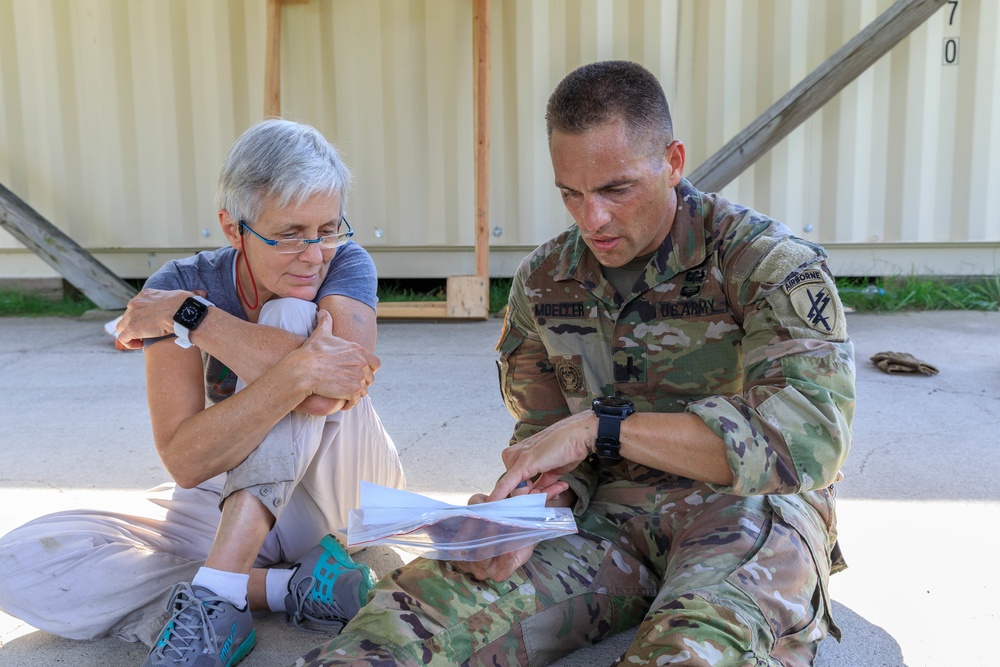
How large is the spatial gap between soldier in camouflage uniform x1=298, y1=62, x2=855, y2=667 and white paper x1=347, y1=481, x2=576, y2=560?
102mm

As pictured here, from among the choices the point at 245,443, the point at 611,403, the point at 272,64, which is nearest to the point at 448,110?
the point at 272,64

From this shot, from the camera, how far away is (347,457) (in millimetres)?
2357

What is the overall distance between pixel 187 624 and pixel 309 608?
1.12ft

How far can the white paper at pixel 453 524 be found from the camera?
173 cm

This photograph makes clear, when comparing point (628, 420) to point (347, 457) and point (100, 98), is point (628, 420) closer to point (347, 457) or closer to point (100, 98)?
point (347, 457)

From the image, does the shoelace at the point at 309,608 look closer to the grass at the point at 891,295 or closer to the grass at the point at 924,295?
the grass at the point at 891,295

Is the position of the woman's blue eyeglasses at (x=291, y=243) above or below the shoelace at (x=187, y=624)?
above

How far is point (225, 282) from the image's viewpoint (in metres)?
2.51

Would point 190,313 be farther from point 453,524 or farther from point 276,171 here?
point 453,524

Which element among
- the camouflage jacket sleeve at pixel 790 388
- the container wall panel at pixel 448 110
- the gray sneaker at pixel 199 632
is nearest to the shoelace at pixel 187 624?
the gray sneaker at pixel 199 632

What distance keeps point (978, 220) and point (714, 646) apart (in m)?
5.41

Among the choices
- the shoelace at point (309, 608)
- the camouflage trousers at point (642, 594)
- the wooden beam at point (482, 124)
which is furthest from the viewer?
the wooden beam at point (482, 124)

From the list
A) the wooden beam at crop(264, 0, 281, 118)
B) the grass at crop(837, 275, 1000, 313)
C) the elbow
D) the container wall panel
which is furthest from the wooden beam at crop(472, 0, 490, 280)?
the elbow

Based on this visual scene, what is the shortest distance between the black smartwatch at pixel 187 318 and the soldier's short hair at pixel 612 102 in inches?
37.9
